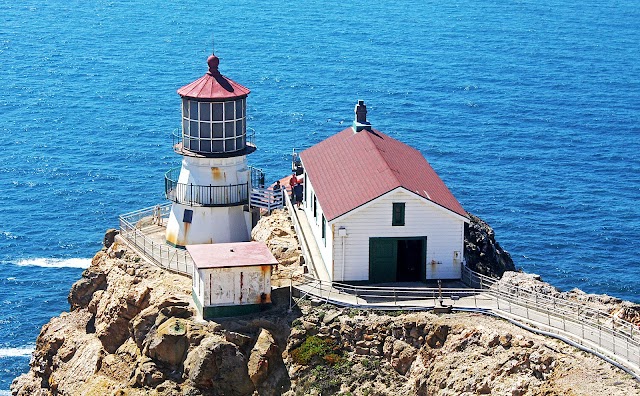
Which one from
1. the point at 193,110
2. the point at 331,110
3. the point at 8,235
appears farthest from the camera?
the point at 331,110

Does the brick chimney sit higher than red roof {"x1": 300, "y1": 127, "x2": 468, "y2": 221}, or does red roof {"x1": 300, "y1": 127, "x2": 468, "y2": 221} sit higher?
the brick chimney

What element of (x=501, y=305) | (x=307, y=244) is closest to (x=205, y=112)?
(x=307, y=244)

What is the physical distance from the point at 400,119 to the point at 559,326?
210 feet

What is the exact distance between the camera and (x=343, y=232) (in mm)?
47531

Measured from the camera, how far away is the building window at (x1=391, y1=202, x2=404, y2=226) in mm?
47438

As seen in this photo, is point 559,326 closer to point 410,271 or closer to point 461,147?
point 410,271

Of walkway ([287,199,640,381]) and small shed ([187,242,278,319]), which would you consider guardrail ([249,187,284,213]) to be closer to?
walkway ([287,199,640,381])

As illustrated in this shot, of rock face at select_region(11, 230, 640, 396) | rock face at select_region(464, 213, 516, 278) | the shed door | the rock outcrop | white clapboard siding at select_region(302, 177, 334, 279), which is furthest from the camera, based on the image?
rock face at select_region(464, 213, 516, 278)

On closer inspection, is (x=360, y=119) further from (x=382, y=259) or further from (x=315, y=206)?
(x=382, y=259)

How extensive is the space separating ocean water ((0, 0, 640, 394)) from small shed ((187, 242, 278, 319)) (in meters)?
22.0

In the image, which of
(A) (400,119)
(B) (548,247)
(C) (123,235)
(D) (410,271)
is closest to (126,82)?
(A) (400,119)

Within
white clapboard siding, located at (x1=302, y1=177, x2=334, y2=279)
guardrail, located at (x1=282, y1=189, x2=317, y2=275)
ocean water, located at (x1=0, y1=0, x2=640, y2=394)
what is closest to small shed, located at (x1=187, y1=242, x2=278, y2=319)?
white clapboard siding, located at (x1=302, y1=177, x2=334, y2=279)

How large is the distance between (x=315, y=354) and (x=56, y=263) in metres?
35.7

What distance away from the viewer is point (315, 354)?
44.7m
